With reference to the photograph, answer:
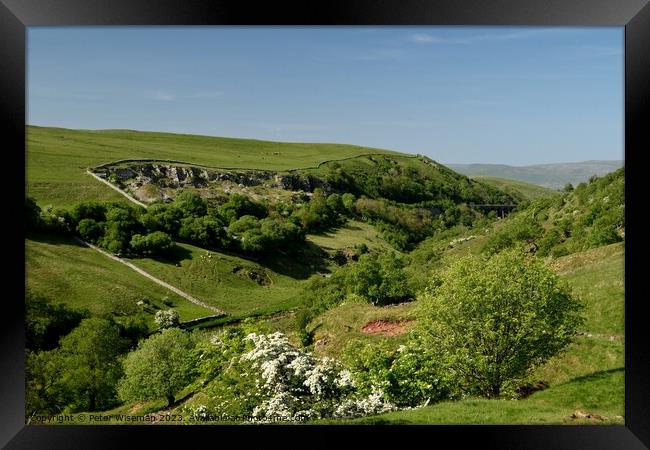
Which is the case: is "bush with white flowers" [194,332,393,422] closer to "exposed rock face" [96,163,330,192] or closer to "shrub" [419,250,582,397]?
"shrub" [419,250,582,397]

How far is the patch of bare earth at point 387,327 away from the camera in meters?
15.3

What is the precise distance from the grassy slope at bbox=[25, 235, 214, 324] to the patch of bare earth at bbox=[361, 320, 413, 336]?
687cm

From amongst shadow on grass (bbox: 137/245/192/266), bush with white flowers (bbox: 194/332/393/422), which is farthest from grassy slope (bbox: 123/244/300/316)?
bush with white flowers (bbox: 194/332/393/422)

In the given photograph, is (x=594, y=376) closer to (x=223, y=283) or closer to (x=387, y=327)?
(x=387, y=327)

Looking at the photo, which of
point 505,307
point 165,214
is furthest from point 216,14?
point 165,214

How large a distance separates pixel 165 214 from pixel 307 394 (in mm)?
17393

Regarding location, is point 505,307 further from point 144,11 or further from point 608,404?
point 144,11

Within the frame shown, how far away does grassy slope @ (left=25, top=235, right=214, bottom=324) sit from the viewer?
56.5 feet

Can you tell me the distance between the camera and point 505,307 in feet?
30.3

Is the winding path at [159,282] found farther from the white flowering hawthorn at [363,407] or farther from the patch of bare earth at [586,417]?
the patch of bare earth at [586,417]

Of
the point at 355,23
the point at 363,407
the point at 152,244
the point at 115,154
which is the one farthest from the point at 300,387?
the point at 115,154

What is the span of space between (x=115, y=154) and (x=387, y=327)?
25037 mm

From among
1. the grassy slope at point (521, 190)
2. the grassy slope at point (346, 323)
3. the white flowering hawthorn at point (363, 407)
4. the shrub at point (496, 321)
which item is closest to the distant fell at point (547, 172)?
the grassy slope at point (346, 323)

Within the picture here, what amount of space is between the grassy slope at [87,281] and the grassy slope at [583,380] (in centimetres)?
1295
